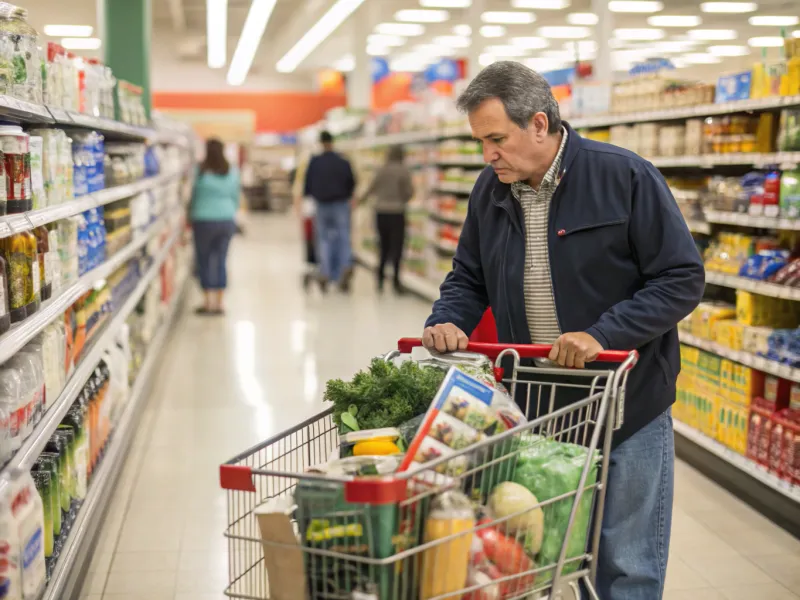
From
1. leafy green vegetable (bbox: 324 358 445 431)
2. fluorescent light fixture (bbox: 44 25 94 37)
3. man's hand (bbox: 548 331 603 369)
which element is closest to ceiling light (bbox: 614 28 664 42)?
fluorescent light fixture (bbox: 44 25 94 37)

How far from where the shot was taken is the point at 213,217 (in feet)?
32.1

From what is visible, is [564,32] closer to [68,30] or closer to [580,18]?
[580,18]

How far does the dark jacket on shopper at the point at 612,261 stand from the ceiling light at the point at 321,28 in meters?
9.01

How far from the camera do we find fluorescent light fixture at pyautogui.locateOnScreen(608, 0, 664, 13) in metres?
14.5

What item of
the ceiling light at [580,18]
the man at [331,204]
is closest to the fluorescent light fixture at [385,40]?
the ceiling light at [580,18]

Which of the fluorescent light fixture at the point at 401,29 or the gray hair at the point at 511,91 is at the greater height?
the fluorescent light fixture at the point at 401,29

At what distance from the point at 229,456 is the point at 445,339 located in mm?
2929

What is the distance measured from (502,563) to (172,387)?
17.0ft

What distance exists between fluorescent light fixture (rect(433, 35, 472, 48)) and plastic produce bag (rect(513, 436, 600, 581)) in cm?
1888

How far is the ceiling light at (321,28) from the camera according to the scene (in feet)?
37.7

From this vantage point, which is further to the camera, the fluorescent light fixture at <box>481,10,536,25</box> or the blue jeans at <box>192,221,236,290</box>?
the fluorescent light fixture at <box>481,10,536,25</box>

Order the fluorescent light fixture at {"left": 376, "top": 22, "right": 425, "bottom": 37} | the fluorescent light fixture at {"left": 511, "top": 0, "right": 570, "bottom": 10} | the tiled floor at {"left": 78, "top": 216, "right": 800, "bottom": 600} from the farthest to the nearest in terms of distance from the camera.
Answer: the fluorescent light fixture at {"left": 376, "top": 22, "right": 425, "bottom": 37} → the fluorescent light fixture at {"left": 511, "top": 0, "right": 570, "bottom": 10} → the tiled floor at {"left": 78, "top": 216, "right": 800, "bottom": 600}

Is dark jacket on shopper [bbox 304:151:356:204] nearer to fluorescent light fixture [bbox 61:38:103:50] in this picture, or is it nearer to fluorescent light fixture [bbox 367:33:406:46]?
fluorescent light fixture [bbox 61:38:103:50]

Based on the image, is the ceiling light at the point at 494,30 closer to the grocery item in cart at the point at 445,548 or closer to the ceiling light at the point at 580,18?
the ceiling light at the point at 580,18
